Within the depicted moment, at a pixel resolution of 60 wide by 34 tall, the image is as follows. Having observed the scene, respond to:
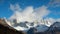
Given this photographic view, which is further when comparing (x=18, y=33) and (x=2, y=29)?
(x=18, y=33)

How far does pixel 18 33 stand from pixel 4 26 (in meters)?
2.15

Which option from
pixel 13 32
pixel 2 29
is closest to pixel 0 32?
pixel 2 29

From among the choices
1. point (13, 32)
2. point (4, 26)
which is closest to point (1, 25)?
point (4, 26)

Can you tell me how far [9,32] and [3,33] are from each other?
0.92 meters

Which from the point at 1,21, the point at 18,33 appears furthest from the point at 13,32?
the point at 1,21

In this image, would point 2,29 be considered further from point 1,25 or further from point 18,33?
point 18,33

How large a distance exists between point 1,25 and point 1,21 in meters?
0.47

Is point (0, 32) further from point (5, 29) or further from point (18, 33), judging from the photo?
point (18, 33)

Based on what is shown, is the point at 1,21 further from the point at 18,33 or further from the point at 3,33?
the point at 18,33

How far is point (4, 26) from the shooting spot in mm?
20219

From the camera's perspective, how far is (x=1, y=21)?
2036cm

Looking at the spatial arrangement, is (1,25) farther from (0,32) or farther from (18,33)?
(18,33)

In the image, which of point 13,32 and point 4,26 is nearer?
point 4,26

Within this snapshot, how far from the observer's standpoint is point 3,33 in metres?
20.2
